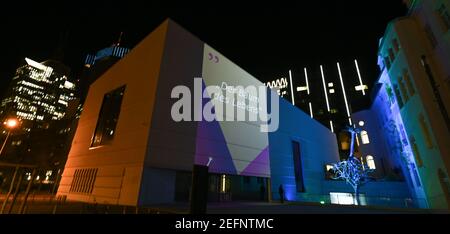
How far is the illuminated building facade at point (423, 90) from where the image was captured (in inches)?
657

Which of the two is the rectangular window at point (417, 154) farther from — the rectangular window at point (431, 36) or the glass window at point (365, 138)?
the glass window at point (365, 138)

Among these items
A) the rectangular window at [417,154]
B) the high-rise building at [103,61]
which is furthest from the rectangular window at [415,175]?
the high-rise building at [103,61]

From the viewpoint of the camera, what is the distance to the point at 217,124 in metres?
19.9

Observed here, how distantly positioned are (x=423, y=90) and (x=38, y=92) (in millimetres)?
141399

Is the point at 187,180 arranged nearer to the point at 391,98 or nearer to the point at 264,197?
the point at 264,197

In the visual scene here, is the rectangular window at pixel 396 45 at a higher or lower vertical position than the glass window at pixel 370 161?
higher

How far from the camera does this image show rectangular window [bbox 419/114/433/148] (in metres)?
→ 18.4

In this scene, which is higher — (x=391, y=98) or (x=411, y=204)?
(x=391, y=98)

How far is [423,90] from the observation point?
18484 millimetres

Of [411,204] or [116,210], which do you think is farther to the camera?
[411,204]

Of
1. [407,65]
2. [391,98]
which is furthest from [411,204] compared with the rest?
Result: [391,98]

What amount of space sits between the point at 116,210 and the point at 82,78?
140m

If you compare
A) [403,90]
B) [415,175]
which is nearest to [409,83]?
[403,90]

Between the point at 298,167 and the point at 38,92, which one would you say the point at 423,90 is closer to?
the point at 298,167
